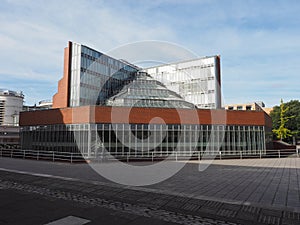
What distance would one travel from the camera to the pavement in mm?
6387

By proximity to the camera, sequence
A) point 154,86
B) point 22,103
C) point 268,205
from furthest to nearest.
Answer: point 22,103, point 154,86, point 268,205

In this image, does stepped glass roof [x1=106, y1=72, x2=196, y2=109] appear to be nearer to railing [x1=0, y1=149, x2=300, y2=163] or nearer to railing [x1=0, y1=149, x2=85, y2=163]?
railing [x1=0, y1=149, x2=300, y2=163]

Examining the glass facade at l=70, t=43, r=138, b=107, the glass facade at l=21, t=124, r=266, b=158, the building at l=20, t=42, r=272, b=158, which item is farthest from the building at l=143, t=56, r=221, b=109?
the glass facade at l=21, t=124, r=266, b=158

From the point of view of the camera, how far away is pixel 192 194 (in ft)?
29.6

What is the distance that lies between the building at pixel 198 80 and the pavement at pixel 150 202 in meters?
42.4

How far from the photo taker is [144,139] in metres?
23.8

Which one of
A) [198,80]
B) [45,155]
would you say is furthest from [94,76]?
[45,155]

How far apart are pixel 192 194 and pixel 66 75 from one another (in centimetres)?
4792

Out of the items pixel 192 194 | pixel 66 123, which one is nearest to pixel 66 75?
pixel 66 123

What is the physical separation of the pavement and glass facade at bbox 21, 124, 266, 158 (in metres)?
10.8

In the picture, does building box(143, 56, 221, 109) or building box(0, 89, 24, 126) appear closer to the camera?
building box(143, 56, 221, 109)

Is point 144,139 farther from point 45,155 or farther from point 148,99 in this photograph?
point 45,155

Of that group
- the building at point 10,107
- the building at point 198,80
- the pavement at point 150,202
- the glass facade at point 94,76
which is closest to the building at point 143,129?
the pavement at point 150,202

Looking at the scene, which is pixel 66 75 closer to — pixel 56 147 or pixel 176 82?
pixel 176 82
